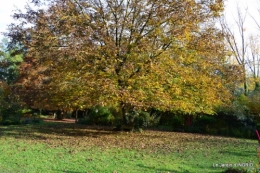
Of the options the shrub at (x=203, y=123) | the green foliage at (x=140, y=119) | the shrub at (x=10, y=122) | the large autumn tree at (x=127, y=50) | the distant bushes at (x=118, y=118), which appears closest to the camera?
the large autumn tree at (x=127, y=50)

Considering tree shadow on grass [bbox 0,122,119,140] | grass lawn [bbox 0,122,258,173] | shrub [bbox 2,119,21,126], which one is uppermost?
shrub [bbox 2,119,21,126]

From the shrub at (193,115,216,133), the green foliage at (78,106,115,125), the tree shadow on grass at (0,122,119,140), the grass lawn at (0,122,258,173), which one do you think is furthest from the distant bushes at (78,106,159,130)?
the grass lawn at (0,122,258,173)

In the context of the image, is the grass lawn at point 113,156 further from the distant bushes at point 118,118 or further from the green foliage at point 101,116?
the green foliage at point 101,116

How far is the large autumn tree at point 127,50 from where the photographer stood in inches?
474

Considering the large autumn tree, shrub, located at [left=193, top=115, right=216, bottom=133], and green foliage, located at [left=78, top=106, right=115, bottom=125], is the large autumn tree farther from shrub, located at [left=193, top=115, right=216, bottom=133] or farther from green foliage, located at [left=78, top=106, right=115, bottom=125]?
green foliage, located at [left=78, top=106, right=115, bottom=125]

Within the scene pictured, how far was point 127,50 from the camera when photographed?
41.8 feet

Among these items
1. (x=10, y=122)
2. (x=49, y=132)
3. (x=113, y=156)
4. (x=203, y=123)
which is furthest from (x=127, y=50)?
(x=10, y=122)

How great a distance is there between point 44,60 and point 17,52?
88.1 inches

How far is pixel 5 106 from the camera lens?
23.2 meters

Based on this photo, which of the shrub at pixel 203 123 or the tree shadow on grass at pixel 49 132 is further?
the shrub at pixel 203 123

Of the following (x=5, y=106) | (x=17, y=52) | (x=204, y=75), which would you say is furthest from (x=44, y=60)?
(x=5, y=106)

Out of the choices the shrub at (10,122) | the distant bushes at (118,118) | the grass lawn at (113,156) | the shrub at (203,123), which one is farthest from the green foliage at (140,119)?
the shrub at (10,122)

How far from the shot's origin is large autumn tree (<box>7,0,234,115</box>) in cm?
1205

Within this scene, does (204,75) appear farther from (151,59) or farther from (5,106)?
(5,106)
